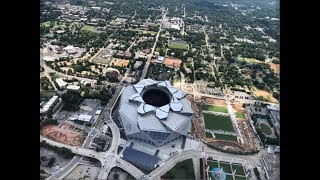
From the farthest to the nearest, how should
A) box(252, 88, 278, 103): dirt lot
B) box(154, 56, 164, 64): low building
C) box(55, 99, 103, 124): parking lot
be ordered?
box(154, 56, 164, 64): low building
box(252, 88, 278, 103): dirt lot
box(55, 99, 103, 124): parking lot

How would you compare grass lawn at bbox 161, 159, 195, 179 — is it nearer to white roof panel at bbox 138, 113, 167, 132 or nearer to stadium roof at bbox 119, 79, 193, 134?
stadium roof at bbox 119, 79, 193, 134

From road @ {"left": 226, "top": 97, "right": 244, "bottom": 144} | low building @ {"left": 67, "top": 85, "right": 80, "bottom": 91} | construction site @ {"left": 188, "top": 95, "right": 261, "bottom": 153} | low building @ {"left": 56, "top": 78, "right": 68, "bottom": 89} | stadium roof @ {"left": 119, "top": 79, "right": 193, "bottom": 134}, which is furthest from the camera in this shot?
low building @ {"left": 56, "top": 78, "right": 68, "bottom": 89}

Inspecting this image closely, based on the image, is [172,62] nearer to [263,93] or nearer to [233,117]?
[263,93]

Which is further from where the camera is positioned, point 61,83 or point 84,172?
point 61,83

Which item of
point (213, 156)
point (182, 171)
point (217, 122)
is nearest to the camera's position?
point (182, 171)

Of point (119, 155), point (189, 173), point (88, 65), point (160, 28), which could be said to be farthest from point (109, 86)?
point (160, 28)

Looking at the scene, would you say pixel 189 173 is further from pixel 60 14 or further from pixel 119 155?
pixel 60 14

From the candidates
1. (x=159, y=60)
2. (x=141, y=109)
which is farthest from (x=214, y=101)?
(x=159, y=60)

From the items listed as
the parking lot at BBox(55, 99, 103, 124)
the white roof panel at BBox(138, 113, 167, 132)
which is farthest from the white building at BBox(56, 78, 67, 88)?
the white roof panel at BBox(138, 113, 167, 132)
